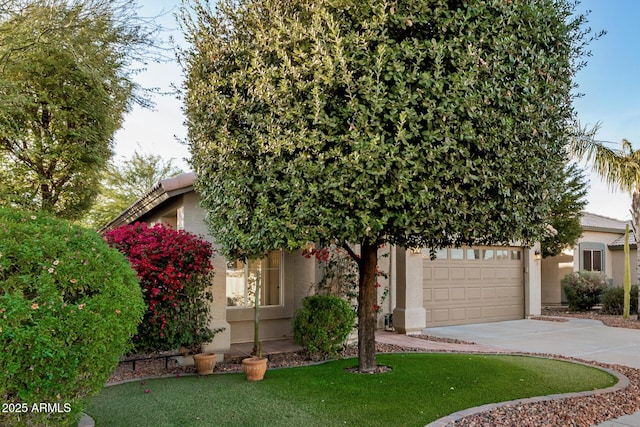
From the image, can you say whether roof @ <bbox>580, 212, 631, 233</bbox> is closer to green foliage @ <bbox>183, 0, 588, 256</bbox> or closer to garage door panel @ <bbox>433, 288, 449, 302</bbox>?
garage door panel @ <bbox>433, 288, 449, 302</bbox>

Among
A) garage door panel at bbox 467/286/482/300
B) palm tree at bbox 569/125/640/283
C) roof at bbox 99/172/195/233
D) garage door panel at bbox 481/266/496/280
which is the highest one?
palm tree at bbox 569/125/640/283

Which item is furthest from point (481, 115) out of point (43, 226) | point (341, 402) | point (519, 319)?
point (519, 319)

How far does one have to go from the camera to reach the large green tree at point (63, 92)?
10.5 meters

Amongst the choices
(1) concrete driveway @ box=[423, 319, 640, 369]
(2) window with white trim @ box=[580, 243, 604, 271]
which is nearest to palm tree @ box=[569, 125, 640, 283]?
(1) concrete driveway @ box=[423, 319, 640, 369]

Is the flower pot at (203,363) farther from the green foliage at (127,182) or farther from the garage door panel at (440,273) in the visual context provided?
the green foliage at (127,182)

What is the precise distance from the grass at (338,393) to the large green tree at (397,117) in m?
1.82

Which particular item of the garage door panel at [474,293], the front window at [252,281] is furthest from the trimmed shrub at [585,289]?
the front window at [252,281]

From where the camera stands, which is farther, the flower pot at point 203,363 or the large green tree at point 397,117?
the flower pot at point 203,363

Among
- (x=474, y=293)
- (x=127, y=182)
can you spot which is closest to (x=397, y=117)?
(x=474, y=293)

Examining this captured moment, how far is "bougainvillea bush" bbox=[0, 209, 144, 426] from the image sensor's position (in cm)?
306

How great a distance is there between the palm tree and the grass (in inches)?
338

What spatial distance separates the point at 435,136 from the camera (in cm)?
450

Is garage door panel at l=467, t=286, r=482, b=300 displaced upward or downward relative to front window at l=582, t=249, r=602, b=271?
downward

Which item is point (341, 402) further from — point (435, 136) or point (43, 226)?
point (43, 226)
